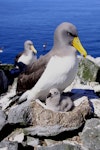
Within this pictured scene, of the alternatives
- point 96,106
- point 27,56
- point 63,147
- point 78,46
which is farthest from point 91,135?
point 27,56

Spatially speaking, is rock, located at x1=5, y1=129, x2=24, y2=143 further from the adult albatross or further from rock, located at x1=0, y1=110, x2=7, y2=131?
the adult albatross

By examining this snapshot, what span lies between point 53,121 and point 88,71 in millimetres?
3124

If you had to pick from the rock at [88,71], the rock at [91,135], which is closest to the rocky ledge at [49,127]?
the rock at [91,135]

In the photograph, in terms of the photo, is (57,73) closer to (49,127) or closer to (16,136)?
(49,127)

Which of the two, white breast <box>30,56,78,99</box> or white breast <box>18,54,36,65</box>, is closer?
white breast <box>30,56,78,99</box>

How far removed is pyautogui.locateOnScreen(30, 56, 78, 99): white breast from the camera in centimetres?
647

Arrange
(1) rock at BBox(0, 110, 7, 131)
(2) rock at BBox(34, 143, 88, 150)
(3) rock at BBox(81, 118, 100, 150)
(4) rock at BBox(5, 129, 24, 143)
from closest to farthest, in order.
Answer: (2) rock at BBox(34, 143, 88, 150) < (3) rock at BBox(81, 118, 100, 150) < (4) rock at BBox(5, 129, 24, 143) < (1) rock at BBox(0, 110, 7, 131)

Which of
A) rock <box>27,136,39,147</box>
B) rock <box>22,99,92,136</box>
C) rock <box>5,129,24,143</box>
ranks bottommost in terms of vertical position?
rock <box>27,136,39,147</box>

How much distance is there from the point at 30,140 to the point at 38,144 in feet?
0.51

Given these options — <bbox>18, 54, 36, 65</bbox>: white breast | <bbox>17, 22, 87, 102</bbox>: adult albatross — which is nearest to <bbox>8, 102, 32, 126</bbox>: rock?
<bbox>17, 22, 87, 102</bbox>: adult albatross

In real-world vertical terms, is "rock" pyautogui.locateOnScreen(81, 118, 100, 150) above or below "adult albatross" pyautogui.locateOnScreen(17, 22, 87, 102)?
below

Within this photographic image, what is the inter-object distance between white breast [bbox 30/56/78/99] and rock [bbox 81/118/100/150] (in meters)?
0.71

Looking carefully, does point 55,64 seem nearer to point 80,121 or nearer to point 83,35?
point 80,121

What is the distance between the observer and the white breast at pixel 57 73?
6473 millimetres
